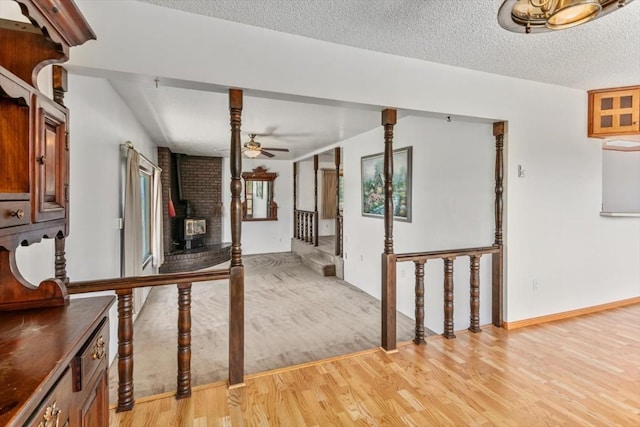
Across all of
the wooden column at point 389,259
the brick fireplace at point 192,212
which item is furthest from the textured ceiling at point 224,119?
the brick fireplace at point 192,212

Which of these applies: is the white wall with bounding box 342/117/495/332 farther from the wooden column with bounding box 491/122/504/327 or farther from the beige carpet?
the beige carpet

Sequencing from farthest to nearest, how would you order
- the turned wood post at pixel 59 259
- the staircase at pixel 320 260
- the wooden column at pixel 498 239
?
the staircase at pixel 320 260 → the wooden column at pixel 498 239 → the turned wood post at pixel 59 259

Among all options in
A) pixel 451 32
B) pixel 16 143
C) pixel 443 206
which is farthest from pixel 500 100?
pixel 16 143

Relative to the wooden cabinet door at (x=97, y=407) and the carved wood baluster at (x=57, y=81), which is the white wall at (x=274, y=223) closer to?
the carved wood baluster at (x=57, y=81)

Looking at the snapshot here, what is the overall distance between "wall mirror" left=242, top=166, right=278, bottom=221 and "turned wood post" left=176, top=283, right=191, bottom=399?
6384mm

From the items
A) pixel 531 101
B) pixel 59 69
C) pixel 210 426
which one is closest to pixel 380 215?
pixel 531 101

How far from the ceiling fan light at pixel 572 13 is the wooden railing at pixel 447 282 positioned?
1.80 meters

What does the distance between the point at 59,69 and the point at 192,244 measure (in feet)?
19.7

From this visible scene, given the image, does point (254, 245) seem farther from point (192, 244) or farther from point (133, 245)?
point (133, 245)

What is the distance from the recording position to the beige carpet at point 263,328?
2893mm

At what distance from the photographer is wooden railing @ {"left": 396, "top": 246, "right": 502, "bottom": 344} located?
2742 mm

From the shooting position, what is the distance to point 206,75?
2.05 meters

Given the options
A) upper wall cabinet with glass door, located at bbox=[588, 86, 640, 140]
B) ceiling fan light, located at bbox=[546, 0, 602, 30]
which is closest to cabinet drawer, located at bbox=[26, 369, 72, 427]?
ceiling fan light, located at bbox=[546, 0, 602, 30]

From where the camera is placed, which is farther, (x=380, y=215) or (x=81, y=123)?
(x=380, y=215)
